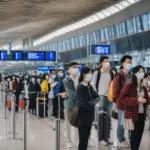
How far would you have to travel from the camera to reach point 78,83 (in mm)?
7426

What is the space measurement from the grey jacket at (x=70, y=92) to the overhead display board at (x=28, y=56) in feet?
49.6

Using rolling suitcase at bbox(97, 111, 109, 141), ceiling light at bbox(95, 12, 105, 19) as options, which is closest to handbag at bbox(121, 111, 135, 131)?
rolling suitcase at bbox(97, 111, 109, 141)

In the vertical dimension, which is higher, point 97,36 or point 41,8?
point 41,8

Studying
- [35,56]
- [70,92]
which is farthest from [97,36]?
[70,92]

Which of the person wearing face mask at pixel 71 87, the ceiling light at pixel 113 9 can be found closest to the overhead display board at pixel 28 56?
the ceiling light at pixel 113 9

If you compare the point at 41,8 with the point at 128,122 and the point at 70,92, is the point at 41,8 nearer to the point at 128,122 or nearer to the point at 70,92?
the point at 70,92

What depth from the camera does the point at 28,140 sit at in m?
10.2

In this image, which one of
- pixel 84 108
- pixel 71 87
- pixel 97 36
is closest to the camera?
pixel 84 108

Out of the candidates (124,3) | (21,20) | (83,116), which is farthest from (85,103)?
(21,20)

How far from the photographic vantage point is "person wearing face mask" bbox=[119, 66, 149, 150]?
287 inches

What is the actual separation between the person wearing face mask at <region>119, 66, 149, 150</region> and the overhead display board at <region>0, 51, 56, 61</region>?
16.8m

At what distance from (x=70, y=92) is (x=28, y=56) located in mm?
16222

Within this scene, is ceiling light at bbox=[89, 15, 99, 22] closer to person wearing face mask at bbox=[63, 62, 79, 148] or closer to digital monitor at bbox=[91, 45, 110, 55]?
digital monitor at bbox=[91, 45, 110, 55]

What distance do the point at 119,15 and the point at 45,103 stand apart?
1262 centimetres
